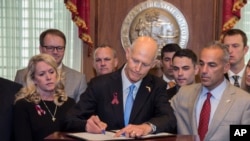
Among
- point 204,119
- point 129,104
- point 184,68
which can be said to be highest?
point 184,68

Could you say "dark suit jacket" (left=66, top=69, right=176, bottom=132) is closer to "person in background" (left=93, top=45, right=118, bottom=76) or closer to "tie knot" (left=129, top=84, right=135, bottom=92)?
"tie knot" (left=129, top=84, right=135, bottom=92)

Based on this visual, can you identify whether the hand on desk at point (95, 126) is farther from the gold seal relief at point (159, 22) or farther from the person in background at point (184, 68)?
the gold seal relief at point (159, 22)

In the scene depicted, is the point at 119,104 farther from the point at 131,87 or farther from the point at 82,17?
the point at 82,17

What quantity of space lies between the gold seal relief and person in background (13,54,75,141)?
8.40 ft

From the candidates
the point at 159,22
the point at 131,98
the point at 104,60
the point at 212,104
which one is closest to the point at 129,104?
the point at 131,98

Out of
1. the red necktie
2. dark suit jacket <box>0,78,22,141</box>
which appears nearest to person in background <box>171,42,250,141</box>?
the red necktie

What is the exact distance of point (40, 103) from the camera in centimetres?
358

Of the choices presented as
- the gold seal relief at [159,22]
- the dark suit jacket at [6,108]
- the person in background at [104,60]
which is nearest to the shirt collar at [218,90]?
the dark suit jacket at [6,108]

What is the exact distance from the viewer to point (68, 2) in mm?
6000

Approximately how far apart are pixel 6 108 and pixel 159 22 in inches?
128

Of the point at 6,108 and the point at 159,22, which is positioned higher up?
the point at 159,22

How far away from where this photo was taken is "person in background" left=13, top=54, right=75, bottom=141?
3355 millimetres

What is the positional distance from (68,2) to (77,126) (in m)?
3.52

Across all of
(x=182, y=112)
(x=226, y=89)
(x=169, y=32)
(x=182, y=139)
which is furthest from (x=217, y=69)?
(x=169, y=32)
